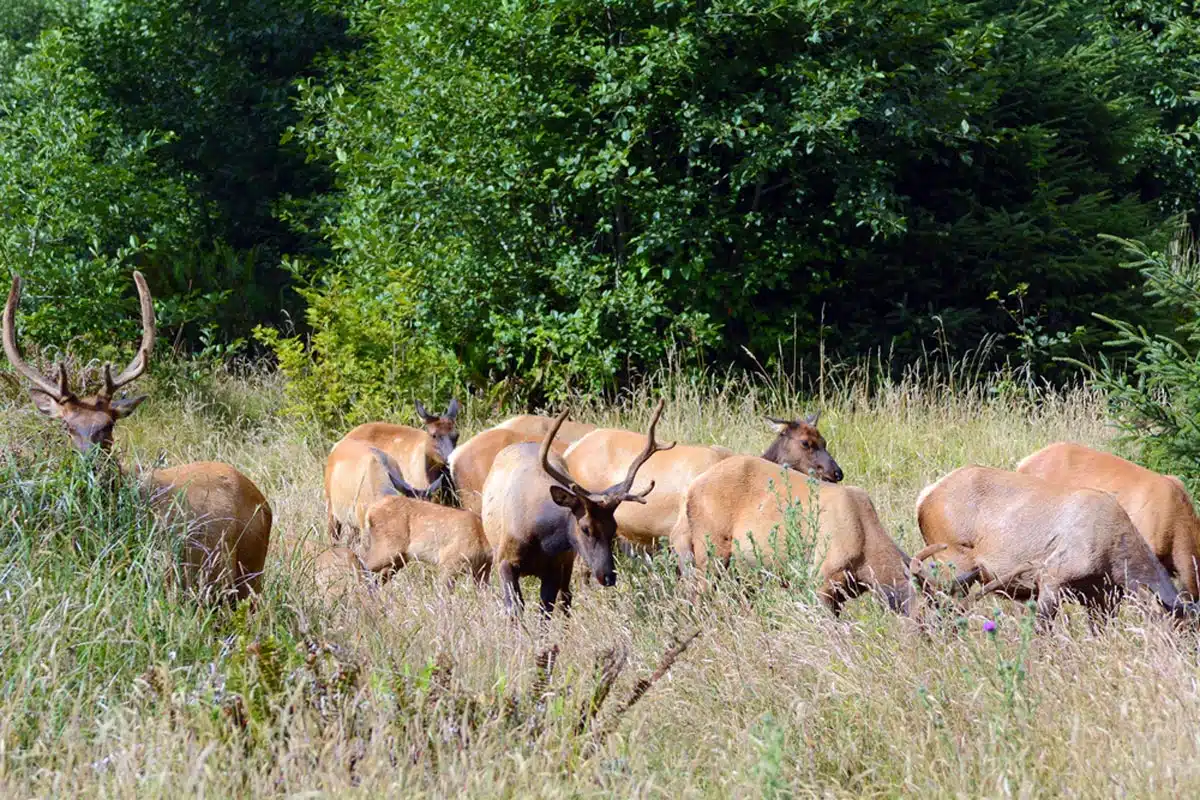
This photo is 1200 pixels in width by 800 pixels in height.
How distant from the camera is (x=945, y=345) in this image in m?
14.5

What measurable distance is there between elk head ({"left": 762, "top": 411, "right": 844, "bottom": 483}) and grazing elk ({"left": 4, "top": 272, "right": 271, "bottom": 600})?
384cm

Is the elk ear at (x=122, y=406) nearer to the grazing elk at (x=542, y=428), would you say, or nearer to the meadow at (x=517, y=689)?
the meadow at (x=517, y=689)

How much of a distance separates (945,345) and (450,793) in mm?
10990

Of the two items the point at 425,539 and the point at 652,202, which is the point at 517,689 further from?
the point at 652,202

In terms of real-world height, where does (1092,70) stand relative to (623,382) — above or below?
above

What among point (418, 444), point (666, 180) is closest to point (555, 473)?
point (418, 444)

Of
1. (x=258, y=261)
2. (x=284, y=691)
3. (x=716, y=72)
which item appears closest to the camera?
(x=284, y=691)

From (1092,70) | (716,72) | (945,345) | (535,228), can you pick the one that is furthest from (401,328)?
(1092,70)

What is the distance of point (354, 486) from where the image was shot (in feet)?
31.7

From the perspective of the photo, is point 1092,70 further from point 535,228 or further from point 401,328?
point 401,328

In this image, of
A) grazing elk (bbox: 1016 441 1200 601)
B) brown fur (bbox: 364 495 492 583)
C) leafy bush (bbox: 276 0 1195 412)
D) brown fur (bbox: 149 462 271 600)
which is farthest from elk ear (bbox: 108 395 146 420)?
leafy bush (bbox: 276 0 1195 412)

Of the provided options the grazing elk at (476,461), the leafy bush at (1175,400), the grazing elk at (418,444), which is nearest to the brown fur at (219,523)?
the grazing elk at (476,461)

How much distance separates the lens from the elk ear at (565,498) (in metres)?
7.07

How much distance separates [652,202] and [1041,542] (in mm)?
6918
